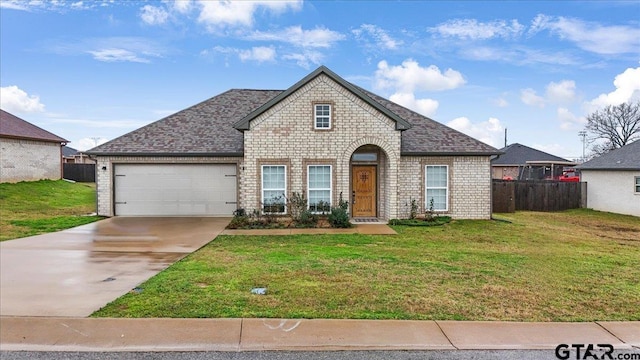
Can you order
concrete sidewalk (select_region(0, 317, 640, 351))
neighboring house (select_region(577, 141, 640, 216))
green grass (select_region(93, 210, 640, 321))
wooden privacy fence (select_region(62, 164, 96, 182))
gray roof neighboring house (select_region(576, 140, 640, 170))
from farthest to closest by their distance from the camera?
wooden privacy fence (select_region(62, 164, 96, 182)), gray roof neighboring house (select_region(576, 140, 640, 170)), neighboring house (select_region(577, 141, 640, 216)), green grass (select_region(93, 210, 640, 321)), concrete sidewalk (select_region(0, 317, 640, 351))

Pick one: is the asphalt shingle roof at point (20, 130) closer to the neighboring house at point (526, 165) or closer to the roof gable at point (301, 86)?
the roof gable at point (301, 86)

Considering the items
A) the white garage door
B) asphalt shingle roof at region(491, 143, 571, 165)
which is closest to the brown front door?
the white garage door

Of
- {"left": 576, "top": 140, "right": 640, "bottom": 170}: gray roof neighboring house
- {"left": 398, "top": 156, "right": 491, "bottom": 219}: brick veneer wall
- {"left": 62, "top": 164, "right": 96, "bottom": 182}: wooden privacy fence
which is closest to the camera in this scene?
{"left": 398, "top": 156, "right": 491, "bottom": 219}: brick veneer wall

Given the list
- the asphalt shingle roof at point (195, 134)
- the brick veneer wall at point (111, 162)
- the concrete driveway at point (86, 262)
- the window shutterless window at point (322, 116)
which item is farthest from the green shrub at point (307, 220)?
the asphalt shingle roof at point (195, 134)

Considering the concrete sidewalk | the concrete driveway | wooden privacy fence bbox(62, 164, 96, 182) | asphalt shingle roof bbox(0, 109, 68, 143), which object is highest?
asphalt shingle roof bbox(0, 109, 68, 143)

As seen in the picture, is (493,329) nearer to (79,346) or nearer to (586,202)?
(79,346)

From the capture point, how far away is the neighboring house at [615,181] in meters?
21.2

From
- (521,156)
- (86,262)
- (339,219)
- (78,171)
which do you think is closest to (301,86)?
(339,219)

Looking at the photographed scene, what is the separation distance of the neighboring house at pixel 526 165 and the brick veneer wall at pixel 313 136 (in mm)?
28537

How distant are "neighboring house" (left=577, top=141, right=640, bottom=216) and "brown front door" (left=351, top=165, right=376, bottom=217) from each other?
45.0 feet

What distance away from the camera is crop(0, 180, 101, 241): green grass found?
48.4ft

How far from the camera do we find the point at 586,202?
24438mm

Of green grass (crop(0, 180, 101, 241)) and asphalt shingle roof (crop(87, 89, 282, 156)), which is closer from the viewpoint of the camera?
green grass (crop(0, 180, 101, 241))

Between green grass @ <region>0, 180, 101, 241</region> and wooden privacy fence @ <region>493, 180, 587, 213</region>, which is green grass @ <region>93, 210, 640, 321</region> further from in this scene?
wooden privacy fence @ <region>493, 180, 587, 213</region>
